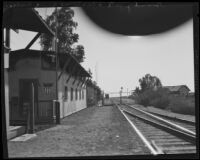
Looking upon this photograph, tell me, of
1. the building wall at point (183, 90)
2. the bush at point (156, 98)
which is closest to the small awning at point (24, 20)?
the bush at point (156, 98)

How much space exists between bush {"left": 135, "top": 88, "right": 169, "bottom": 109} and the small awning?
27.4 m

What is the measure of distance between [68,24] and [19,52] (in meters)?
18.6

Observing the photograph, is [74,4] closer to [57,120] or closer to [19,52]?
[57,120]

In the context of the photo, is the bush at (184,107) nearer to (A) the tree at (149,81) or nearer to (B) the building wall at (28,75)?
(B) the building wall at (28,75)

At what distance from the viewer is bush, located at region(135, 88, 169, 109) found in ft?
121

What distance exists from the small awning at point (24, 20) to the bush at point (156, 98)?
2742 cm

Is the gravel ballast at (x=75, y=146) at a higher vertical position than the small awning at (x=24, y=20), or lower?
lower

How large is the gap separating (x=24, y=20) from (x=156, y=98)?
32768 millimetres

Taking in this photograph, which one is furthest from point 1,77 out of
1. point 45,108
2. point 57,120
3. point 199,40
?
point 45,108

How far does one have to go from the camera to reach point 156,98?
1603 inches

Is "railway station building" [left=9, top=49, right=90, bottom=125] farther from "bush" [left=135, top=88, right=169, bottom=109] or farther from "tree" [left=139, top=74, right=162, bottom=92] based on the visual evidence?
"tree" [left=139, top=74, right=162, bottom=92]

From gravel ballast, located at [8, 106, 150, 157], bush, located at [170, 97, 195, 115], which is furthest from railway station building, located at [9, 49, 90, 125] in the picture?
bush, located at [170, 97, 195, 115]

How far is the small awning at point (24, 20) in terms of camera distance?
30.3 ft

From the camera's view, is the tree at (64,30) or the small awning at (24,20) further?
the tree at (64,30)
